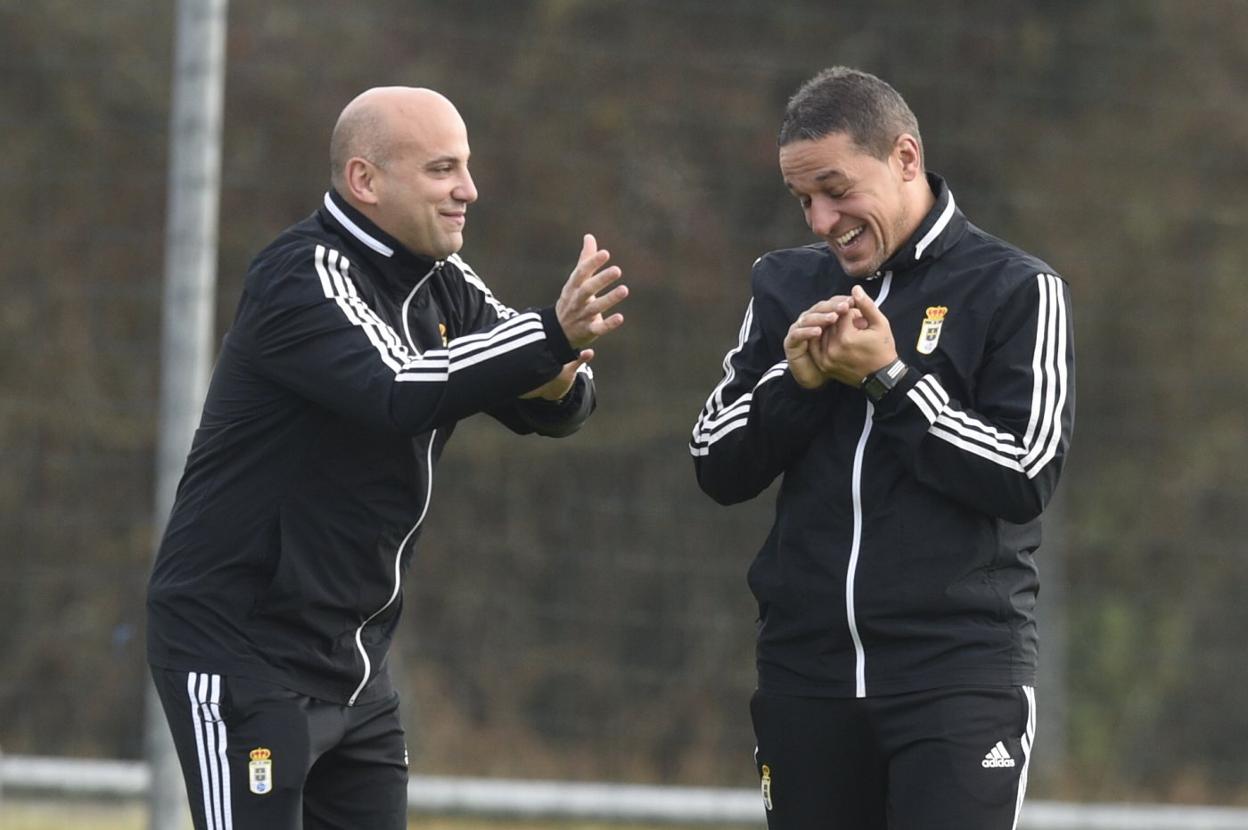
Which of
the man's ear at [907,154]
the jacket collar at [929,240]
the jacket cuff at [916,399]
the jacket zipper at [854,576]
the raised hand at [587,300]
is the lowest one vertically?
the jacket zipper at [854,576]

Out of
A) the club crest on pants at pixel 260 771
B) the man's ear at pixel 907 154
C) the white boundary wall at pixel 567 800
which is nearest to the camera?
the man's ear at pixel 907 154

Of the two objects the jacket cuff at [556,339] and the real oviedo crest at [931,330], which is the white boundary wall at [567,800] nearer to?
the jacket cuff at [556,339]

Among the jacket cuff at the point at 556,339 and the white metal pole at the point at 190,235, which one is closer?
the jacket cuff at the point at 556,339

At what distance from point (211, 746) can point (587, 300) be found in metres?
1.13

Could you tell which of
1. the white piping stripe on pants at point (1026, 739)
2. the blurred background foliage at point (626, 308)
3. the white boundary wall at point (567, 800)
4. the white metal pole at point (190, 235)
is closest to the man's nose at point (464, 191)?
the white piping stripe on pants at point (1026, 739)

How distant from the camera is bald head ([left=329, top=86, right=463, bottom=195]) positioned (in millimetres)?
3953

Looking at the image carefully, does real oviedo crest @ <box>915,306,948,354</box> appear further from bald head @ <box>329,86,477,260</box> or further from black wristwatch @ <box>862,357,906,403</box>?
bald head @ <box>329,86,477,260</box>

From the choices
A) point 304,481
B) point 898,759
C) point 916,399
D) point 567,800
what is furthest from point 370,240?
point 567,800

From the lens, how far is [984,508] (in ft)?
11.6

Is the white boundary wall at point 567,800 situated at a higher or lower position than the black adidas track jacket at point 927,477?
lower

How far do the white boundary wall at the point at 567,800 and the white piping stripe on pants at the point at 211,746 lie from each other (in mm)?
3860

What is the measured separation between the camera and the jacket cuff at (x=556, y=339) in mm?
3635

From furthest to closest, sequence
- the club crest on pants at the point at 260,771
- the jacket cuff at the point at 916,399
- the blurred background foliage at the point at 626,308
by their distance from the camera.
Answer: the blurred background foliage at the point at 626,308 < the club crest on pants at the point at 260,771 < the jacket cuff at the point at 916,399

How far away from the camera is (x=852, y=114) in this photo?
3.67 meters
